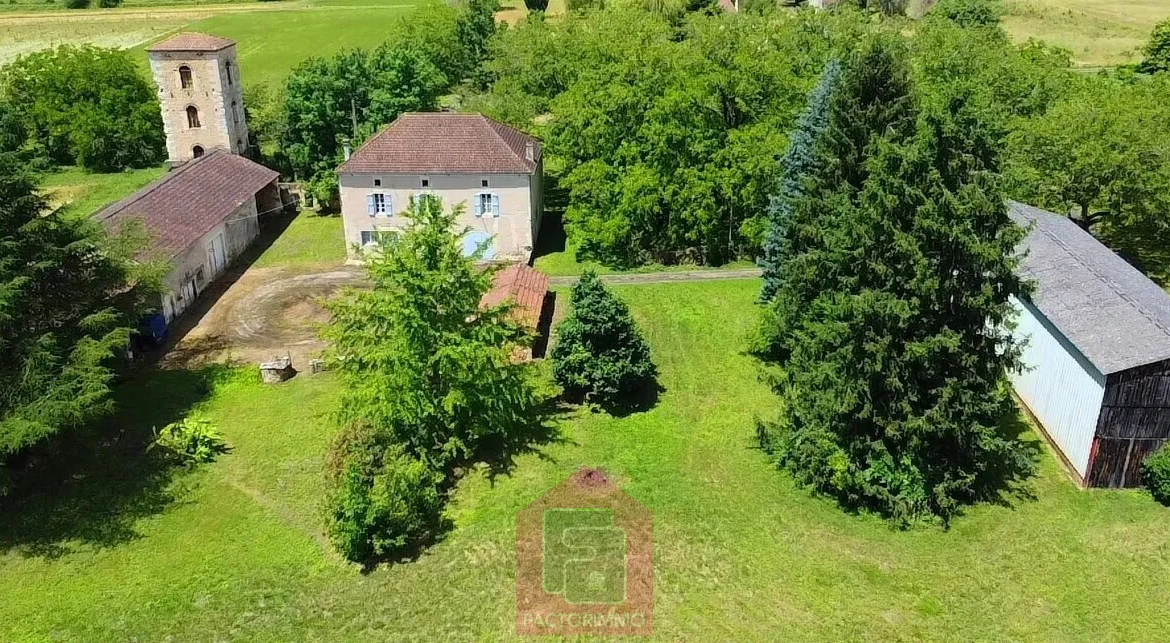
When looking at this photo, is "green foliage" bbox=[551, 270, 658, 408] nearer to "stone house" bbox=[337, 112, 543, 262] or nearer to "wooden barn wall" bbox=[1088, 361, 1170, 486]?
"wooden barn wall" bbox=[1088, 361, 1170, 486]

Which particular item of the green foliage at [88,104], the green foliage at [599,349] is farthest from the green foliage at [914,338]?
the green foliage at [88,104]

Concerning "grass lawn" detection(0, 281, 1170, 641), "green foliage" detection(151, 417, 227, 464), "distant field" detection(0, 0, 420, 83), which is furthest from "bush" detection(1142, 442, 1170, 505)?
"distant field" detection(0, 0, 420, 83)

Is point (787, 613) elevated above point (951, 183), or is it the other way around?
point (951, 183)

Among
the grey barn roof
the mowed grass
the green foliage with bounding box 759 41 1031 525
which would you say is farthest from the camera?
the mowed grass

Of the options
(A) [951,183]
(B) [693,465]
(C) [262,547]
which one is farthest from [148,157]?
(A) [951,183]

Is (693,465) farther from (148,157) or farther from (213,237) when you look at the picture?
(148,157)
